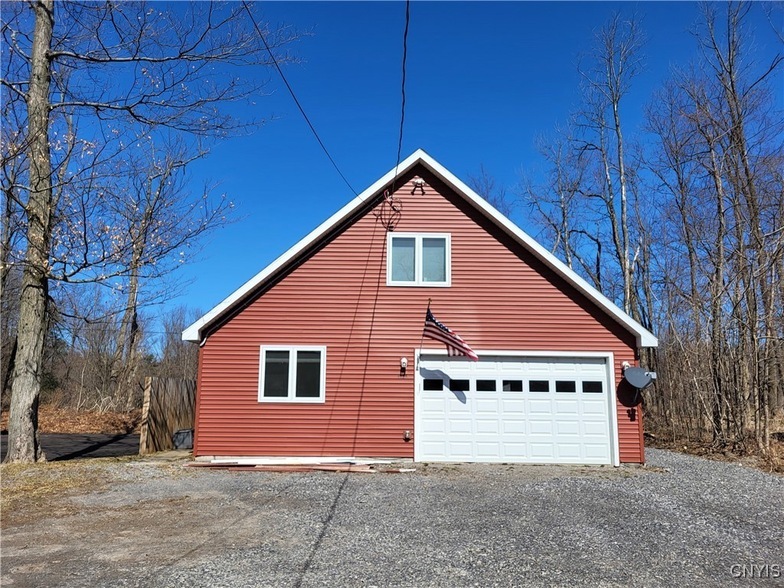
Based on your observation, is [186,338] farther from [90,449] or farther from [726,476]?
[726,476]

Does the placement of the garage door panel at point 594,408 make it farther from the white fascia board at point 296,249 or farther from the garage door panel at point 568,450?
the white fascia board at point 296,249

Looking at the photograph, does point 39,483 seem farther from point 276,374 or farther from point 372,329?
point 372,329

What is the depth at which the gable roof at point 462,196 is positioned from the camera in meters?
10.9

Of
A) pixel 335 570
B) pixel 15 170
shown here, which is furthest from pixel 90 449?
pixel 335 570

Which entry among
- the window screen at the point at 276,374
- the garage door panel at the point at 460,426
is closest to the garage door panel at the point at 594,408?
the garage door panel at the point at 460,426

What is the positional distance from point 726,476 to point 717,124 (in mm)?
9933

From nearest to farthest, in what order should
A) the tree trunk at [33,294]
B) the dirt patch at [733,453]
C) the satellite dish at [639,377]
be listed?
the tree trunk at [33,294], the satellite dish at [639,377], the dirt patch at [733,453]

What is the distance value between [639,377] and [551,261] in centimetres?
280

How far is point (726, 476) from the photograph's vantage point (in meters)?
9.94

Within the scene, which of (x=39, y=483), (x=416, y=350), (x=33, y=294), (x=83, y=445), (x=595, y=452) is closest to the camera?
(x=39, y=483)

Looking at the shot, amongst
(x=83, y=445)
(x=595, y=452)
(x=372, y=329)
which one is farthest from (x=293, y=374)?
(x=83, y=445)

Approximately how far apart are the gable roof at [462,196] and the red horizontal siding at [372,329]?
224mm

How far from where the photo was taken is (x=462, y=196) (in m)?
11.6

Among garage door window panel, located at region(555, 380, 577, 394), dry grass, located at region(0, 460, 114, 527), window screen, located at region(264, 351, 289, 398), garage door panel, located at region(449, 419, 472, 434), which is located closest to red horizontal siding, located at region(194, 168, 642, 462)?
window screen, located at region(264, 351, 289, 398)
